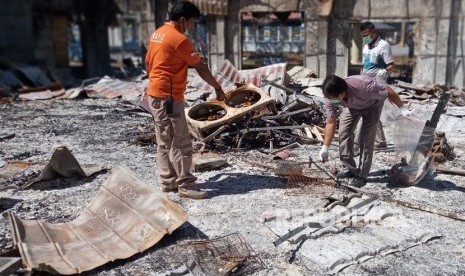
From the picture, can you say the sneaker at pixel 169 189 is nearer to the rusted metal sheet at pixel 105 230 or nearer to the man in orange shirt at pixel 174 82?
the man in orange shirt at pixel 174 82

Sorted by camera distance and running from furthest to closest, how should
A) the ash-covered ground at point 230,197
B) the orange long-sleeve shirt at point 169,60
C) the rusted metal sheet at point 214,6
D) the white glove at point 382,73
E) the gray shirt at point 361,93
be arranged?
1. the rusted metal sheet at point 214,6
2. the white glove at point 382,73
3. the gray shirt at point 361,93
4. the orange long-sleeve shirt at point 169,60
5. the ash-covered ground at point 230,197

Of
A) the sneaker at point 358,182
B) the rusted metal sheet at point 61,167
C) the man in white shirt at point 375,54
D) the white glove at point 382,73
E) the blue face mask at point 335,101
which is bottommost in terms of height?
the sneaker at point 358,182

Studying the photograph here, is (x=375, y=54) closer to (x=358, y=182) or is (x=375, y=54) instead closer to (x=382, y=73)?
(x=382, y=73)

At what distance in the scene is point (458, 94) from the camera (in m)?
11.8

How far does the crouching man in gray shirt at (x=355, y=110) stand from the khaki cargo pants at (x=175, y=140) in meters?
1.58

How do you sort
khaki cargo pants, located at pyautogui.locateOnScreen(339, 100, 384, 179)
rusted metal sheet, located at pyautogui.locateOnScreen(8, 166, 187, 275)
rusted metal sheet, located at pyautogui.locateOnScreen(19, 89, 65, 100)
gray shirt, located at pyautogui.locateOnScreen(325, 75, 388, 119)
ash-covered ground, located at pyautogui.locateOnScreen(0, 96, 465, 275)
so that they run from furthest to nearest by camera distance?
rusted metal sheet, located at pyautogui.locateOnScreen(19, 89, 65, 100), khaki cargo pants, located at pyautogui.locateOnScreen(339, 100, 384, 179), gray shirt, located at pyautogui.locateOnScreen(325, 75, 388, 119), ash-covered ground, located at pyautogui.locateOnScreen(0, 96, 465, 275), rusted metal sheet, located at pyautogui.locateOnScreen(8, 166, 187, 275)

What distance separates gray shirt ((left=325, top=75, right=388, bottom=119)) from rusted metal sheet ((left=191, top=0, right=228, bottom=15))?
11.3 meters

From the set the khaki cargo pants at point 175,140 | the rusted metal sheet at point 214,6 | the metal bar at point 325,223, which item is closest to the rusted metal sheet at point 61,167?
the khaki cargo pants at point 175,140

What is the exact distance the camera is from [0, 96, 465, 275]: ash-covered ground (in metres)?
3.96

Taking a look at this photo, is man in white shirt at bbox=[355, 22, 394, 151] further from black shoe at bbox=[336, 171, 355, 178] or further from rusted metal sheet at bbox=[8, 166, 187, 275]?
rusted metal sheet at bbox=[8, 166, 187, 275]

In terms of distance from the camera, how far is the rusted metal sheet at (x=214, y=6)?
15812 millimetres

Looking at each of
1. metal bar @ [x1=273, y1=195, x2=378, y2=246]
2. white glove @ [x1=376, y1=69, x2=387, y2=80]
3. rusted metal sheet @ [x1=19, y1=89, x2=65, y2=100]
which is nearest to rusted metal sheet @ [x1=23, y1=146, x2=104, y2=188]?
metal bar @ [x1=273, y1=195, x2=378, y2=246]

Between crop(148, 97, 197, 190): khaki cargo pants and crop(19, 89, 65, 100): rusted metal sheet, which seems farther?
crop(19, 89, 65, 100): rusted metal sheet

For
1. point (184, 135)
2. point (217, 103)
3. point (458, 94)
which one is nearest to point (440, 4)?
point (458, 94)
